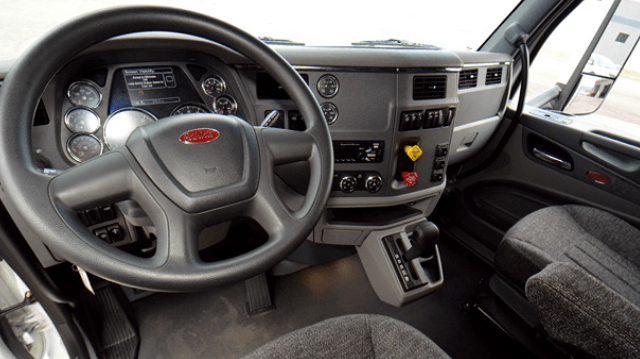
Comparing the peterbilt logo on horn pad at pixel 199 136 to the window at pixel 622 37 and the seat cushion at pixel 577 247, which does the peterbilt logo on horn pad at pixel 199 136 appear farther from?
the window at pixel 622 37

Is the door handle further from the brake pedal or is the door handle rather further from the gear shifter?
the brake pedal

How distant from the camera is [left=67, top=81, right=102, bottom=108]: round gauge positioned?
2.77ft

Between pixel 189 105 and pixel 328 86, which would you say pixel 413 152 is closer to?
pixel 328 86

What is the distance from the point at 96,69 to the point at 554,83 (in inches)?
89.0

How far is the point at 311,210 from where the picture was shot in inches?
30.5

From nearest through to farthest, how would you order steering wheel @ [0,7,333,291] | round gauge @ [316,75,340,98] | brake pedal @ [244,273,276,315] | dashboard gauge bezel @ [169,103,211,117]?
steering wheel @ [0,7,333,291]
dashboard gauge bezel @ [169,103,211,117]
round gauge @ [316,75,340,98]
brake pedal @ [244,273,276,315]

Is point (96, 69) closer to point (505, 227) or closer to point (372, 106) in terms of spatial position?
point (372, 106)

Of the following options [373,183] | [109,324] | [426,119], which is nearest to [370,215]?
[373,183]

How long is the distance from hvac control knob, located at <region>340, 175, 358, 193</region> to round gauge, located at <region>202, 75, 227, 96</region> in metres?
0.52

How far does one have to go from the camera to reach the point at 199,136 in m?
0.73

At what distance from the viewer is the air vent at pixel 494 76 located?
65.3 inches

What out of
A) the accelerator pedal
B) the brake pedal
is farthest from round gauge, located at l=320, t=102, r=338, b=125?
the accelerator pedal

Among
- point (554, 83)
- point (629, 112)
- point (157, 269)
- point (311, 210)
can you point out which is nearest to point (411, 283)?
point (311, 210)

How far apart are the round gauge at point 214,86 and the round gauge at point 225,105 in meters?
0.02
